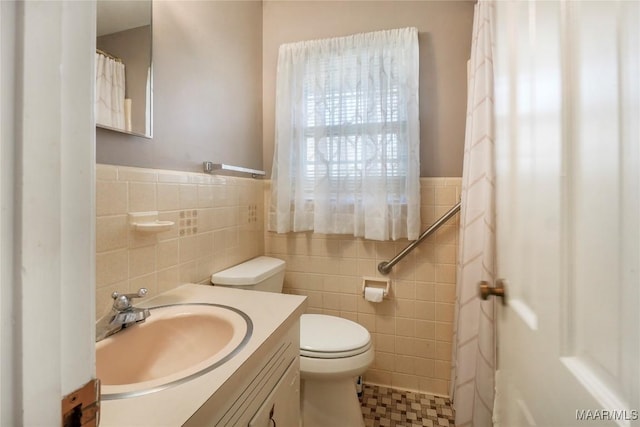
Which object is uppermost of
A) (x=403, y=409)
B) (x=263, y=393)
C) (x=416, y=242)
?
(x=416, y=242)

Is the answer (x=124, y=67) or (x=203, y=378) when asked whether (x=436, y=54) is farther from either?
(x=203, y=378)

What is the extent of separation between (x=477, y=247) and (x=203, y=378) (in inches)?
48.3

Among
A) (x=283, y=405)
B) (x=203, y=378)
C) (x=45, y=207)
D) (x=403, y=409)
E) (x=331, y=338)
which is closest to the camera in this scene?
(x=45, y=207)

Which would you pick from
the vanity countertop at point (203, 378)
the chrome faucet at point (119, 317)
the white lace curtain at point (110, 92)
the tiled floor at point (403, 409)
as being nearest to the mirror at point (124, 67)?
the white lace curtain at point (110, 92)

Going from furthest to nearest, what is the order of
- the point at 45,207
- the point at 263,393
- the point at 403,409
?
the point at 403,409 < the point at 263,393 < the point at 45,207

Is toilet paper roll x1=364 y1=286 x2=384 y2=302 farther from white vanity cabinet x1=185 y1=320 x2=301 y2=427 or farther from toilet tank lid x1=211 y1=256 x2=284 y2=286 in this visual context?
white vanity cabinet x1=185 y1=320 x2=301 y2=427

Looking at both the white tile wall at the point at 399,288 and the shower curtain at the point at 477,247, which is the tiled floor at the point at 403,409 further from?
the shower curtain at the point at 477,247

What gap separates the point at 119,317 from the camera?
79 centimetres

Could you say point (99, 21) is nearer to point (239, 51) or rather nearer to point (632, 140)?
point (239, 51)

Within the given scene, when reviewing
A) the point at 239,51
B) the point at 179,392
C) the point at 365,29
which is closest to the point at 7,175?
the point at 179,392

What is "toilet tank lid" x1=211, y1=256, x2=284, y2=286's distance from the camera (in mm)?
1294

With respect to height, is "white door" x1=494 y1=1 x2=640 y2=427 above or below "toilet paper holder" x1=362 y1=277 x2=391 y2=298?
above
